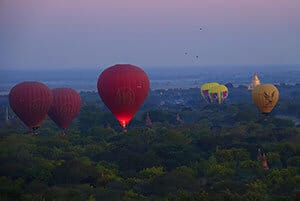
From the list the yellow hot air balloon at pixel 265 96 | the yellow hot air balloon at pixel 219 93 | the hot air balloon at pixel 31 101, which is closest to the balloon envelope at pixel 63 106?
the hot air balloon at pixel 31 101

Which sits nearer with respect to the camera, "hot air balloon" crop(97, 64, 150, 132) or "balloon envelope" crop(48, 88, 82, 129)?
"hot air balloon" crop(97, 64, 150, 132)

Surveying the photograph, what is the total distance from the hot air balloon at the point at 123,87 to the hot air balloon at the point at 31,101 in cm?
481

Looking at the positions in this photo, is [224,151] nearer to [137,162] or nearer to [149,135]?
[137,162]

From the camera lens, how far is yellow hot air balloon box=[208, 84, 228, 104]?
269 ft

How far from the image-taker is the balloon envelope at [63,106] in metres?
44.0

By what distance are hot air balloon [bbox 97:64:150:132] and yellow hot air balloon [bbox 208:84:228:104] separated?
44613 millimetres

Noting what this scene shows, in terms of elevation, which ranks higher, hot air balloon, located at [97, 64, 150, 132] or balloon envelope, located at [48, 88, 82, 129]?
hot air balloon, located at [97, 64, 150, 132]

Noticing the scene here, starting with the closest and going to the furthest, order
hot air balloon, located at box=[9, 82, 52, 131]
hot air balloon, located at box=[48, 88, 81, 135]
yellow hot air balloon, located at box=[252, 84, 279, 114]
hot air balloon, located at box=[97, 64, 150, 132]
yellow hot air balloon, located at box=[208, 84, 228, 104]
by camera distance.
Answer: hot air balloon, located at box=[97, 64, 150, 132] → hot air balloon, located at box=[9, 82, 52, 131] → hot air balloon, located at box=[48, 88, 81, 135] → yellow hot air balloon, located at box=[252, 84, 279, 114] → yellow hot air balloon, located at box=[208, 84, 228, 104]

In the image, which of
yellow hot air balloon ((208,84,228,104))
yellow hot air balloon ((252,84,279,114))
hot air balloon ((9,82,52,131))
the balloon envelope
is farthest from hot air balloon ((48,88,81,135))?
yellow hot air balloon ((208,84,228,104))

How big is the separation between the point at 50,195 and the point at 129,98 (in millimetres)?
14529

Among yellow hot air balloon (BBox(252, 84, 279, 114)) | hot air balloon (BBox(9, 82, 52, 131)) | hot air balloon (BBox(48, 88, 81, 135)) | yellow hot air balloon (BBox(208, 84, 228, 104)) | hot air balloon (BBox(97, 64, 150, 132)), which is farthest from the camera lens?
yellow hot air balloon (BBox(208, 84, 228, 104))

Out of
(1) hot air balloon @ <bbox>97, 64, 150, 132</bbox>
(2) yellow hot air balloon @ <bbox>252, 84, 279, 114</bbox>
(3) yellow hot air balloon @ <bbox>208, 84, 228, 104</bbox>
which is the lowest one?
(3) yellow hot air balloon @ <bbox>208, 84, 228, 104</bbox>

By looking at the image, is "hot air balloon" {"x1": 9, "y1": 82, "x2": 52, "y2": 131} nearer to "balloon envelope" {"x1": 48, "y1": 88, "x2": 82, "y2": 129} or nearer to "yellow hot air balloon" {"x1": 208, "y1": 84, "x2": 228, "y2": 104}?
"balloon envelope" {"x1": 48, "y1": 88, "x2": 82, "y2": 129}

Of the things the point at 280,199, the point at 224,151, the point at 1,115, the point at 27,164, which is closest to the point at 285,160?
the point at 224,151
